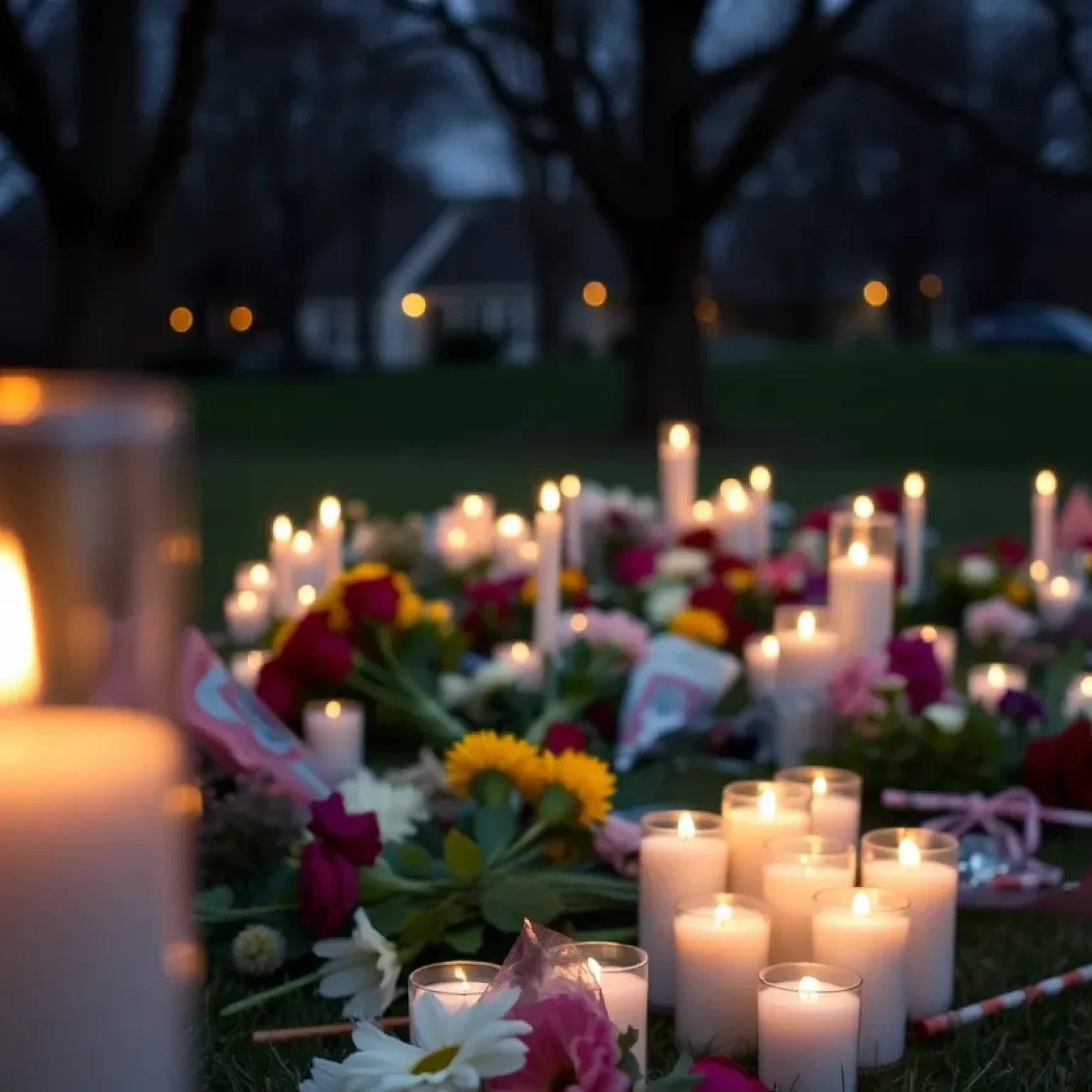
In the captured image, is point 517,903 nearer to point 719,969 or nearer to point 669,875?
point 669,875

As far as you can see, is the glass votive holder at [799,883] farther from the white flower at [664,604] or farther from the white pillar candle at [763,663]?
the white flower at [664,604]

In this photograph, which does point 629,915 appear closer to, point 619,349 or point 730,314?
point 619,349

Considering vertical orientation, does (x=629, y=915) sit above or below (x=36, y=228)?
below

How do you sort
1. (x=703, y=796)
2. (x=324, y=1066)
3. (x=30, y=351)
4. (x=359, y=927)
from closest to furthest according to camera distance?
(x=324, y=1066)
(x=359, y=927)
(x=703, y=796)
(x=30, y=351)

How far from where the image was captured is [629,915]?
257 cm

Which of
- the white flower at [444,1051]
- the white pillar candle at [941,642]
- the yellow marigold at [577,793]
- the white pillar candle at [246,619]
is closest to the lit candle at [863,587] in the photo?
the white pillar candle at [941,642]

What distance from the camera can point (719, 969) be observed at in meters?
2.01

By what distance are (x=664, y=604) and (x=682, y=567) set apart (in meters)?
0.42

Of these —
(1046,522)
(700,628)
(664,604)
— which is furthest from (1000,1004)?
(1046,522)

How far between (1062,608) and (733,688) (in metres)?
1.10

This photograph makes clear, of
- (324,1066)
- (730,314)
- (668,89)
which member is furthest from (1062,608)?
(730,314)

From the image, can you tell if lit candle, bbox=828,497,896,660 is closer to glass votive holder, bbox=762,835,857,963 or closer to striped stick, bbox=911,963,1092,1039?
striped stick, bbox=911,963,1092,1039

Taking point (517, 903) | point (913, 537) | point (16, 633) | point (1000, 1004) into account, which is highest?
point (16, 633)

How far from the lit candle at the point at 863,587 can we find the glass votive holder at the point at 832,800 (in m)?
1.04
